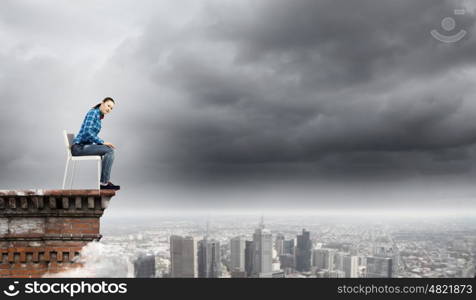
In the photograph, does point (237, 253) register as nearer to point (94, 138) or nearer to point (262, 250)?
point (262, 250)

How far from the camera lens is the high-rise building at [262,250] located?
39.8ft

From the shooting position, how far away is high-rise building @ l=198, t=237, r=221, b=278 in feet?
34.9

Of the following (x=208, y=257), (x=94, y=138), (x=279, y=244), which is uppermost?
(x=94, y=138)

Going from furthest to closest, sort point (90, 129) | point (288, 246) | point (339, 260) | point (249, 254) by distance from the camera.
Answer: point (288, 246) → point (339, 260) → point (249, 254) → point (90, 129)

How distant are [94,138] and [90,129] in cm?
16

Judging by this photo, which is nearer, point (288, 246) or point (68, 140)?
point (68, 140)

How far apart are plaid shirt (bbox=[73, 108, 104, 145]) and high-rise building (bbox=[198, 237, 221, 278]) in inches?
179

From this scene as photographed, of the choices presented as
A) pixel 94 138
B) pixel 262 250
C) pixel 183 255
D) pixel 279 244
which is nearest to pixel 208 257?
pixel 183 255

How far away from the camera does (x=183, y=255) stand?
11438mm

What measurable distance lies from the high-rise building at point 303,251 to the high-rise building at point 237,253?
173 centimetres

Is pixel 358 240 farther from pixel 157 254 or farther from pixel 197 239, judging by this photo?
pixel 157 254

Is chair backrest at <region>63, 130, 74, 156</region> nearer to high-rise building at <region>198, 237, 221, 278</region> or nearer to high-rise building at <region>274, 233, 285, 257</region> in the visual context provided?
high-rise building at <region>198, 237, 221, 278</region>

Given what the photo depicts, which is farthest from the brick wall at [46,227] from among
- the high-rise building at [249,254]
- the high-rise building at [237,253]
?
the high-rise building at [249,254]

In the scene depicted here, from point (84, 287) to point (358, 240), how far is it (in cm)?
1489
